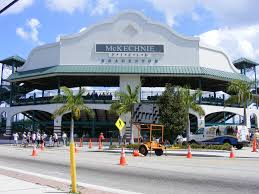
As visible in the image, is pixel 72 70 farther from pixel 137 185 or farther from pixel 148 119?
pixel 137 185

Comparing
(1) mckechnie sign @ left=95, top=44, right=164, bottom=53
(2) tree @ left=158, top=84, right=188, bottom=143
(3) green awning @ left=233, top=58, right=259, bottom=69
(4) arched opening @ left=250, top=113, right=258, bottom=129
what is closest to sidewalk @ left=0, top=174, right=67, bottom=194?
(2) tree @ left=158, top=84, right=188, bottom=143

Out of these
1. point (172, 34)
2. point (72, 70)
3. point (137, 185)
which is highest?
point (172, 34)

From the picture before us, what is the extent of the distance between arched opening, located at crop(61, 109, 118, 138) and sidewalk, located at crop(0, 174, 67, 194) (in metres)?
47.2

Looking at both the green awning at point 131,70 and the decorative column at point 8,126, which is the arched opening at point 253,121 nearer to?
the green awning at point 131,70

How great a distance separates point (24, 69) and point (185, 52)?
24.3m

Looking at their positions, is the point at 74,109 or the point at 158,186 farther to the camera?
the point at 74,109

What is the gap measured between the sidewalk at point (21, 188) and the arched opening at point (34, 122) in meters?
51.0

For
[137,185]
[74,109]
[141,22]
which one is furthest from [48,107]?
[137,185]

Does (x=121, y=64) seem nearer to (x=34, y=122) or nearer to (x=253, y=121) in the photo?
(x=34, y=122)

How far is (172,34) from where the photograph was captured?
196ft

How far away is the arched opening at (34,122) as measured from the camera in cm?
6512

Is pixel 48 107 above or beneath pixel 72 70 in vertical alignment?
beneath

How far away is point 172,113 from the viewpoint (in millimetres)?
42062

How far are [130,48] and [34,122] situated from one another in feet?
63.0
